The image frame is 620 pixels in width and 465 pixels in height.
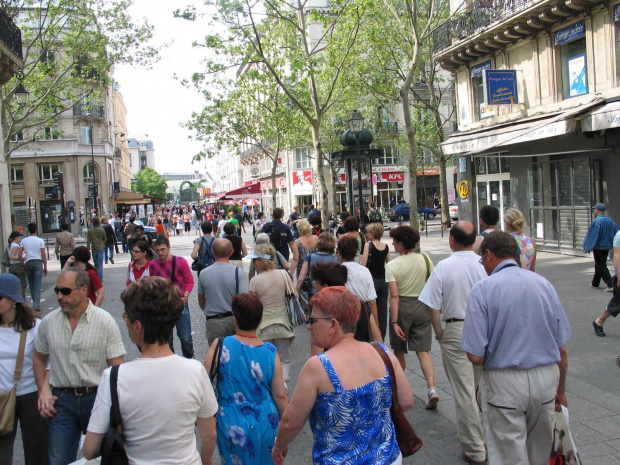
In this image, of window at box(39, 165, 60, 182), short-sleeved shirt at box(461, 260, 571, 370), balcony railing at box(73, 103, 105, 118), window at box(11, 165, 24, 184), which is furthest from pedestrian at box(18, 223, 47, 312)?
window at box(39, 165, 60, 182)

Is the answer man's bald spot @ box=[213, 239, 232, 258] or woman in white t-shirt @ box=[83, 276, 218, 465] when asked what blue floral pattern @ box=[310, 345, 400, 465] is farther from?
man's bald spot @ box=[213, 239, 232, 258]

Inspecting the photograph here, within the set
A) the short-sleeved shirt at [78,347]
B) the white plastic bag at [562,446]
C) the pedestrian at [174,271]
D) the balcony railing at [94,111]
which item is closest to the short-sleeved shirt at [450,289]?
the white plastic bag at [562,446]

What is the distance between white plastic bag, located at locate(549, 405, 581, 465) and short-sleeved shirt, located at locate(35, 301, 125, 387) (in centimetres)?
262

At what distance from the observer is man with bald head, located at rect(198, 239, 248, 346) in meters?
5.88

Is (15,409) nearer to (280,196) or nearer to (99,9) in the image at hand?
(99,9)

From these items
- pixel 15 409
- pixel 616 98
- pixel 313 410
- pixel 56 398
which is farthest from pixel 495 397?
pixel 616 98

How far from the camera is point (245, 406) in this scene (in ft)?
11.2

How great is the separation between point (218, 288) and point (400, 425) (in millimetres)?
3389

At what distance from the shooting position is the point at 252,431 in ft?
11.0

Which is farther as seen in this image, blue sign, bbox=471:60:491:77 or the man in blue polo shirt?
blue sign, bbox=471:60:491:77

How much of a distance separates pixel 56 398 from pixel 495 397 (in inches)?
106

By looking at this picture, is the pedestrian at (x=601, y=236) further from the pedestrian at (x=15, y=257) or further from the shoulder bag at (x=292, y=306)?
the pedestrian at (x=15, y=257)

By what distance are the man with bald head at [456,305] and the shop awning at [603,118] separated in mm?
10237

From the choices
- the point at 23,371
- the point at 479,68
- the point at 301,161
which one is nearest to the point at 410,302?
the point at 23,371
